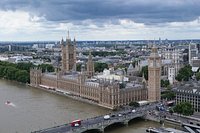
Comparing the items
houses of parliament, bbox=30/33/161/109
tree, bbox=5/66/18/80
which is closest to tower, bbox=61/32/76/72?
houses of parliament, bbox=30/33/161/109

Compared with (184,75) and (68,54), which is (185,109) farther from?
(68,54)

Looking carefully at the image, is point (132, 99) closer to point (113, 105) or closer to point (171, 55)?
point (113, 105)

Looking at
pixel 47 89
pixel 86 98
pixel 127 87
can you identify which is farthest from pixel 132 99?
pixel 47 89

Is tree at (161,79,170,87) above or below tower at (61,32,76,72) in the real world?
below

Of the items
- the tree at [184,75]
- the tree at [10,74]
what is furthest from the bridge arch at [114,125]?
the tree at [10,74]

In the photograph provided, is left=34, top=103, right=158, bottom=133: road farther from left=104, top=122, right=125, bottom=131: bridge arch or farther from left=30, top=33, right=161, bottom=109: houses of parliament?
left=30, top=33, right=161, bottom=109: houses of parliament

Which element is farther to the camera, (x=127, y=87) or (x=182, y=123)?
(x=127, y=87)

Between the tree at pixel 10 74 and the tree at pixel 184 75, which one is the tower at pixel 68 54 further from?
the tree at pixel 184 75

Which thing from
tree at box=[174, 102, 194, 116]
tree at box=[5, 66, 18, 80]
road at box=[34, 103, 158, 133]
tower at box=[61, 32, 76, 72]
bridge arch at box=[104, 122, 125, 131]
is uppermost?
tower at box=[61, 32, 76, 72]
